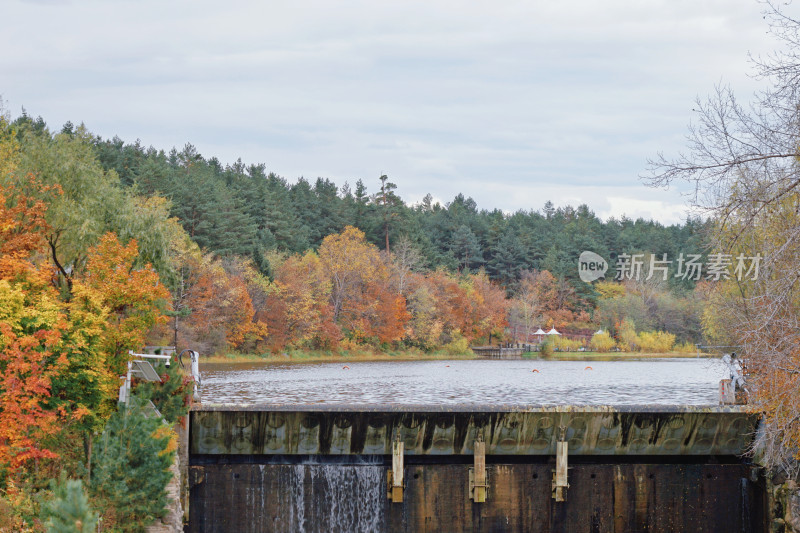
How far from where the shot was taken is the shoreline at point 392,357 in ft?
194

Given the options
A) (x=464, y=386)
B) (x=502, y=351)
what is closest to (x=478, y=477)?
(x=464, y=386)

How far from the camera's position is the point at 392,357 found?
7162 centimetres

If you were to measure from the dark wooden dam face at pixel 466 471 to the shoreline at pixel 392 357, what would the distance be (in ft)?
120

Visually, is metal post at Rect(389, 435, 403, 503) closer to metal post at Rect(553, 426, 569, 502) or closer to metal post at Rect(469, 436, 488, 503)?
metal post at Rect(469, 436, 488, 503)

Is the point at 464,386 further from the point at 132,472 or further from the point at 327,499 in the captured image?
the point at 132,472

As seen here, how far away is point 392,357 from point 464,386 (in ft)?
115

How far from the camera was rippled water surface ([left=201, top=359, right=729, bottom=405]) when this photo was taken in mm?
28984

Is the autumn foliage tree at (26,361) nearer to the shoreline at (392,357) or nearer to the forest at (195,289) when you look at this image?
the forest at (195,289)

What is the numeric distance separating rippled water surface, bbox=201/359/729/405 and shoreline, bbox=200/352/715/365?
13550mm

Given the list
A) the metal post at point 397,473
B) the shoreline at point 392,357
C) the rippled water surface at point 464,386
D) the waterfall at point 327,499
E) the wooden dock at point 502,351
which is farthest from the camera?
the wooden dock at point 502,351

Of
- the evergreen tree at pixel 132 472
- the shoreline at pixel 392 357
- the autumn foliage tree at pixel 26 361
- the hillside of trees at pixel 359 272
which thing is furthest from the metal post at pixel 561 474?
the shoreline at pixel 392 357

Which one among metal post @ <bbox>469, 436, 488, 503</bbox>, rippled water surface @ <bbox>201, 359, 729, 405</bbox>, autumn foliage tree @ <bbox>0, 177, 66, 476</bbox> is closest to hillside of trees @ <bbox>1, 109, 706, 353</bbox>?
rippled water surface @ <bbox>201, 359, 729, 405</bbox>

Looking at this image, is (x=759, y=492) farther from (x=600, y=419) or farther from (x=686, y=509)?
(x=600, y=419)

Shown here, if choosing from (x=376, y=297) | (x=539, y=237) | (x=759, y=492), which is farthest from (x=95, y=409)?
(x=539, y=237)
